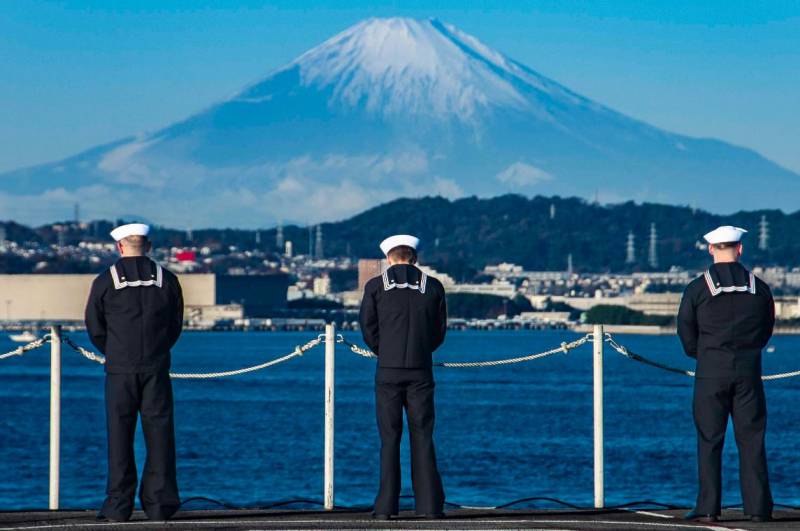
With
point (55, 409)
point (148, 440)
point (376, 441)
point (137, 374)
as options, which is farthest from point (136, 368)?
point (376, 441)

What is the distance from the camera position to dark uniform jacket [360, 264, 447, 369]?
13008 millimetres

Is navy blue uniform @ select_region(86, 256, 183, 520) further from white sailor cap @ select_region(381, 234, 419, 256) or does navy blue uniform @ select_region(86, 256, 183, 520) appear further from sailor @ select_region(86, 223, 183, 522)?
white sailor cap @ select_region(381, 234, 419, 256)

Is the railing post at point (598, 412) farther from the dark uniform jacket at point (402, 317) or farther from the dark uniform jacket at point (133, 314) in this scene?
the dark uniform jacket at point (133, 314)

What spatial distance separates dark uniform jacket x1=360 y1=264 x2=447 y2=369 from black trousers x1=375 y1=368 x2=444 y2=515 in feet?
0.34

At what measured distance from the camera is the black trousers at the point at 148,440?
42.0 ft

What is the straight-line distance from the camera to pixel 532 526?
1234cm

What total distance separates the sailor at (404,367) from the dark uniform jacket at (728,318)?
5.87 feet

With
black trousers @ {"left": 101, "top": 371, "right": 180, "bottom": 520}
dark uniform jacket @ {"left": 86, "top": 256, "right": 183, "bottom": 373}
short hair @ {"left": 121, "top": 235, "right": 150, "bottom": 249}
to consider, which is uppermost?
short hair @ {"left": 121, "top": 235, "right": 150, "bottom": 249}

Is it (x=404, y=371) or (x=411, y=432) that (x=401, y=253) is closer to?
(x=404, y=371)

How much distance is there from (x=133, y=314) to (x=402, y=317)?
72.9 inches

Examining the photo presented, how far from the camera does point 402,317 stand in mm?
13055

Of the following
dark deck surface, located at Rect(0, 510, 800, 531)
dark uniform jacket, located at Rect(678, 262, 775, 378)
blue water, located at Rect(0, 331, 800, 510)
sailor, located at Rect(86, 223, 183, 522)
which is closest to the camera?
dark deck surface, located at Rect(0, 510, 800, 531)

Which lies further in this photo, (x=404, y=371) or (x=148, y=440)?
(x=404, y=371)

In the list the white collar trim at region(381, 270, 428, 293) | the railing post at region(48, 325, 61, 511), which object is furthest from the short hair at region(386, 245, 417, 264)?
the railing post at region(48, 325, 61, 511)
